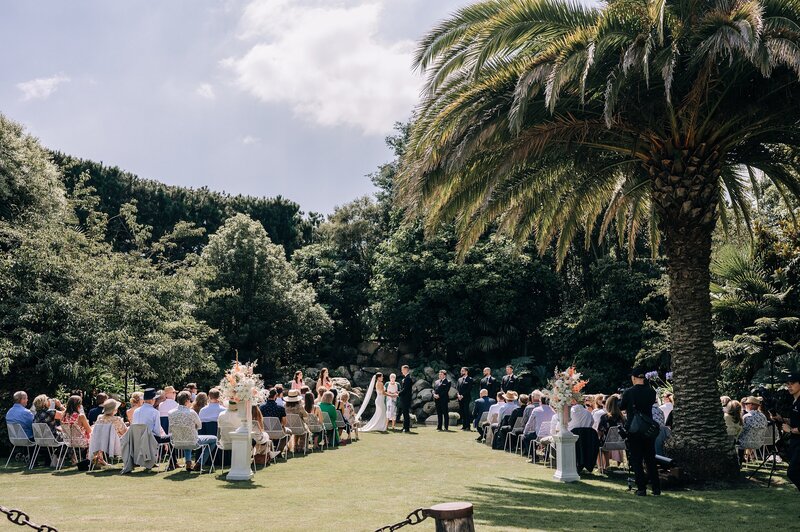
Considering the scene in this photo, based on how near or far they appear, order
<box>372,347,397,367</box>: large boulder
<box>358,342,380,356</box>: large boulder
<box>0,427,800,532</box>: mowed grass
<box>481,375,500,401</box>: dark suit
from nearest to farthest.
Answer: <box>0,427,800,532</box>: mowed grass < <box>481,375,500,401</box>: dark suit < <box>372,347,397,367</box>: large boulder < <box>358,342,380,356</box>: large boulder

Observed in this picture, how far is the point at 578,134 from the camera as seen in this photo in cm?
1189

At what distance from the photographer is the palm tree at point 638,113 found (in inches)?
392

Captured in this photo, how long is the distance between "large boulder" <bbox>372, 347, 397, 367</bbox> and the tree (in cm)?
343

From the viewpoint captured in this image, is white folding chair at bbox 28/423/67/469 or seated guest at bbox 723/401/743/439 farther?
seated guest at bbox 723/401/743/439

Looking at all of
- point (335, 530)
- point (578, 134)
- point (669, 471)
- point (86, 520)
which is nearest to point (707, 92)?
point (578, 134)

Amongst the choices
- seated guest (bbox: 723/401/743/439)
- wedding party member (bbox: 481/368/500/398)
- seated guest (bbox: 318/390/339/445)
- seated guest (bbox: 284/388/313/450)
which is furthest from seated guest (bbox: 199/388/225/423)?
seated guest (bbox: 723/401/743/439)

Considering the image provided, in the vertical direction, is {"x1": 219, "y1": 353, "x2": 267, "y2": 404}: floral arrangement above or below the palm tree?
below

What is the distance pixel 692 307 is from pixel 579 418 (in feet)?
9.40

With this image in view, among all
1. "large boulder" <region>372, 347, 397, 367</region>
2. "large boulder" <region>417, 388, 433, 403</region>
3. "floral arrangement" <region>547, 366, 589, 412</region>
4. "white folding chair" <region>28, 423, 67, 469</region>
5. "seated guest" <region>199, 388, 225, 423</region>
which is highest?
"large boulder" <region>372, 347, 397, 367</region>

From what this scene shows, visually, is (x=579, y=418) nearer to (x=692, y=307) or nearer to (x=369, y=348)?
(x=692, y=307)

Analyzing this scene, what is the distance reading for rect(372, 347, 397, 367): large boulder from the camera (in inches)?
1219

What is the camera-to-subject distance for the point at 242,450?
11.3m

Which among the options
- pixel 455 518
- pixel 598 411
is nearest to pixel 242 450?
pixel 598 411

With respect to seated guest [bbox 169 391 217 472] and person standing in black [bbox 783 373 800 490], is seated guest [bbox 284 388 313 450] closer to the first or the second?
seated guest [bbox 169 391 217 472]
